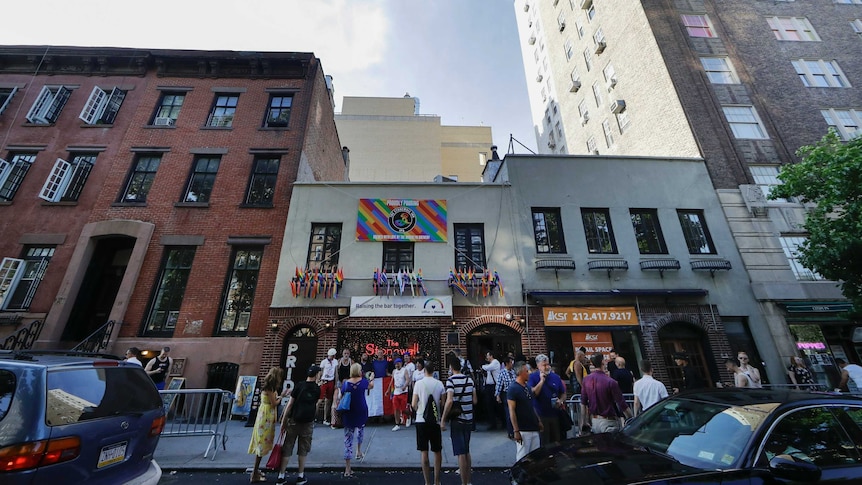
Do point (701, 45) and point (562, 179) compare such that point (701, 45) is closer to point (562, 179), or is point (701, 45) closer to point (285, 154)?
point (562, 179)

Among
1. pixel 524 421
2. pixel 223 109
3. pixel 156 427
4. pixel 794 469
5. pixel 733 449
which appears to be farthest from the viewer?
pixel 223 109

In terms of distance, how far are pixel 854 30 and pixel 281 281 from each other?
34810 mm

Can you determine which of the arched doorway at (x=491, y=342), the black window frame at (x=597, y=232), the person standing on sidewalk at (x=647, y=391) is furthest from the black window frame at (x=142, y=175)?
the black window frame at (x=597, y=232)

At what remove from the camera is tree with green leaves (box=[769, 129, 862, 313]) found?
10219 mm

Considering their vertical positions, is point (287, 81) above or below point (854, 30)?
below

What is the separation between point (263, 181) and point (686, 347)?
60.1 ft

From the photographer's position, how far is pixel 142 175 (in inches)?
546

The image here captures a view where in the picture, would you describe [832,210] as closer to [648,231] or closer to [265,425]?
[648,231]

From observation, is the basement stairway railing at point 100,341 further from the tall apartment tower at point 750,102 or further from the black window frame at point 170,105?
the tall apartment tower at point 750,102

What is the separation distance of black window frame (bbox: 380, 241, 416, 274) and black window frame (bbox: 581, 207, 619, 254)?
714 centimetres

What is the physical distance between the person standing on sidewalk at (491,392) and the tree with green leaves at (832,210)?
11642 mm

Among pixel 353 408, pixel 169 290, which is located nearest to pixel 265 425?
pixel 353 408

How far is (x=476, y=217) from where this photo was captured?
1305 centimetres

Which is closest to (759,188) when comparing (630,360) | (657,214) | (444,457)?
(657,214)
